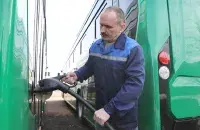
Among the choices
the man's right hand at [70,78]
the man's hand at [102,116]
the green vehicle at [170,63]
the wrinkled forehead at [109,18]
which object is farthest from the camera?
the green vehicle at [170,63]

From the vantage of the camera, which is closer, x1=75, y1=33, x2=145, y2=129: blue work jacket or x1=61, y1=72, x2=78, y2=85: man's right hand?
x1=75, y1=33, x2=145, y2=129: blue work jacket

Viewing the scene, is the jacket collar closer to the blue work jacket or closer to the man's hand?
the blue work jacket

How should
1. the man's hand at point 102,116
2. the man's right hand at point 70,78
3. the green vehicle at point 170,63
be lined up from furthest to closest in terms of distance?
the green vehicle at point 170,63 → the man's right hand at point 70,78 → the man's hand at point 102,116

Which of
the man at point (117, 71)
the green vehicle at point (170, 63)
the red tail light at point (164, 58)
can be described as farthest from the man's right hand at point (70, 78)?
the red tail light at point (164, 58)

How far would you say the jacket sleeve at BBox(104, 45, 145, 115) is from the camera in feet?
8.78

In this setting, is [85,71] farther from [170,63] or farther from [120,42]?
[170,63]

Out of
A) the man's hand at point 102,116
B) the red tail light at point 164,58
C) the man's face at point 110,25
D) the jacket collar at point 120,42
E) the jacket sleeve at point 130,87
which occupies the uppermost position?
the man's face at point 110,25

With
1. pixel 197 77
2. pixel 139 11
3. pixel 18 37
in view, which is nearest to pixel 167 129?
pixel 197 77

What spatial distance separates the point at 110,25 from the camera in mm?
2811

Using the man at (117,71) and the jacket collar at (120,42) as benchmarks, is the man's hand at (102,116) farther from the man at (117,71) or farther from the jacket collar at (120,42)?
the jacket collar at (120,42)

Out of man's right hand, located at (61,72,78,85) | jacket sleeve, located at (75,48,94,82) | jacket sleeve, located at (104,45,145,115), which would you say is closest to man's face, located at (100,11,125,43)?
jacket sleeve, located at (104,45,145,115)

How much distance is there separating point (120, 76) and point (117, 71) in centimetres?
6

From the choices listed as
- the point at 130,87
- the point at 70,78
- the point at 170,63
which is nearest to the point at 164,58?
the point at 170,63

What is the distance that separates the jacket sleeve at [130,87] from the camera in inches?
105
